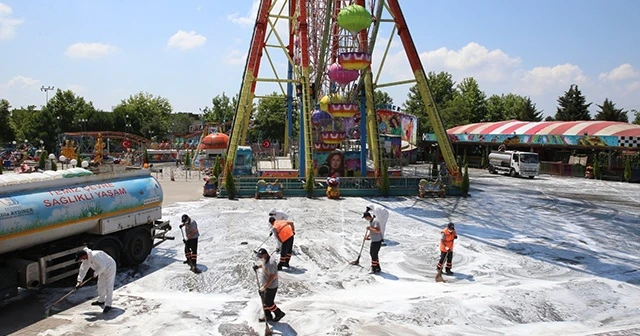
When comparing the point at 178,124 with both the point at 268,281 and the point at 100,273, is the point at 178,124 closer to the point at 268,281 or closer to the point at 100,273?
the point at 100,273

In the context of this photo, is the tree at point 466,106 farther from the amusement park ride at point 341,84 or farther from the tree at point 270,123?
the amusement park ride at point 341,84

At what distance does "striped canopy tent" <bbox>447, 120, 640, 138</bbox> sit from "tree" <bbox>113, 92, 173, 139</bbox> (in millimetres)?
60201

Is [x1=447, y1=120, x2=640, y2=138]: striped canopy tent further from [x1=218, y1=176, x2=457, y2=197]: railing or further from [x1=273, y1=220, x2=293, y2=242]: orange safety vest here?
[x1=273, y1=220, x2=293, y2=242]: orange safety vest

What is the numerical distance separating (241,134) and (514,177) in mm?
22492

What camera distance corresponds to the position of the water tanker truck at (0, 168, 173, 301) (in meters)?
9.91

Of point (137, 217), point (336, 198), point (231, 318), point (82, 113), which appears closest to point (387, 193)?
point (336, 198)

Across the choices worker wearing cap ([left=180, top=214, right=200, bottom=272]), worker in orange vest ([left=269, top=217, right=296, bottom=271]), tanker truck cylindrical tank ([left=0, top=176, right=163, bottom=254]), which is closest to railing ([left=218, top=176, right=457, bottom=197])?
tanker truck cylindrical tank ([left=0, top=176, right=163, bottom=254])

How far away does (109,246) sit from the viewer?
1230 cm

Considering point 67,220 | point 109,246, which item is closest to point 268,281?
point 67,220

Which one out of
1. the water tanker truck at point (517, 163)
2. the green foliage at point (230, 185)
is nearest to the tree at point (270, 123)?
the water tanker truck at point (517, 163)

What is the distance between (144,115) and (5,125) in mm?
28313

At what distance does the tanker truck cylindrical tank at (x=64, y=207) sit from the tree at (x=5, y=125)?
247ft

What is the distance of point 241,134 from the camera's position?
31.6 m

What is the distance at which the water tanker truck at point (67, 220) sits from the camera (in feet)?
32.5
